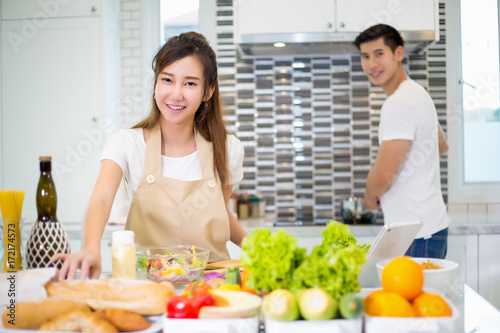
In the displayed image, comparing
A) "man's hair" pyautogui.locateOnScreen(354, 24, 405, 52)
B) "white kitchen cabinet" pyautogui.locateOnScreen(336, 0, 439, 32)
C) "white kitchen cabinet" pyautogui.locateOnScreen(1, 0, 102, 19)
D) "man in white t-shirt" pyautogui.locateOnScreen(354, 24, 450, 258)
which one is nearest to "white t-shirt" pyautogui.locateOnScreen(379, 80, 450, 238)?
"man in white t-shirt" pyautogui.locateOnScreen(354, 24, 450, 258)

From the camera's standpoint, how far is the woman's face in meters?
1.62

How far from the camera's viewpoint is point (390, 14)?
3109mm

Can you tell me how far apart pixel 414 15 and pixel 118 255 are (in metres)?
2.58

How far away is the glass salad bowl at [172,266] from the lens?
1.25 metres

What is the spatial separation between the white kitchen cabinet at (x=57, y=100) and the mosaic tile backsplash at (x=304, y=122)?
90cm

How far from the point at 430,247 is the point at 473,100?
184 cm

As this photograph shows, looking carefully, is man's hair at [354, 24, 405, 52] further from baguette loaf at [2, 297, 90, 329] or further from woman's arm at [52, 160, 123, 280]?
baguette loaf at [2, 297, 90, 329]

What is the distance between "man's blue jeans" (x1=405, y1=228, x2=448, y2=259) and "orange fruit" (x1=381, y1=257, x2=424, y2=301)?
4.41ft

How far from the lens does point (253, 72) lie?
363 cm

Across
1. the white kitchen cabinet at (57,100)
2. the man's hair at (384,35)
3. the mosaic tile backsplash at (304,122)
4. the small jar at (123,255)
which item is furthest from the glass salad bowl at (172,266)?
the mosaic tile backsplash at (304,122)

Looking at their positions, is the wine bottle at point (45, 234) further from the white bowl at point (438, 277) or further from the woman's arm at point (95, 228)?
the white bowl at point (438, 277)

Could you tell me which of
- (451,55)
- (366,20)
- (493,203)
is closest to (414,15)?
(366,20)

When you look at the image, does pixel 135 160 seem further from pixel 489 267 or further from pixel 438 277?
pixel 489 267

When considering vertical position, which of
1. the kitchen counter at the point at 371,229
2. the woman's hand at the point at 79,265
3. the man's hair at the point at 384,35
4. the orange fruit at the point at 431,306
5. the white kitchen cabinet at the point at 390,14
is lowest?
the kitchen counter at the point at 371,229
